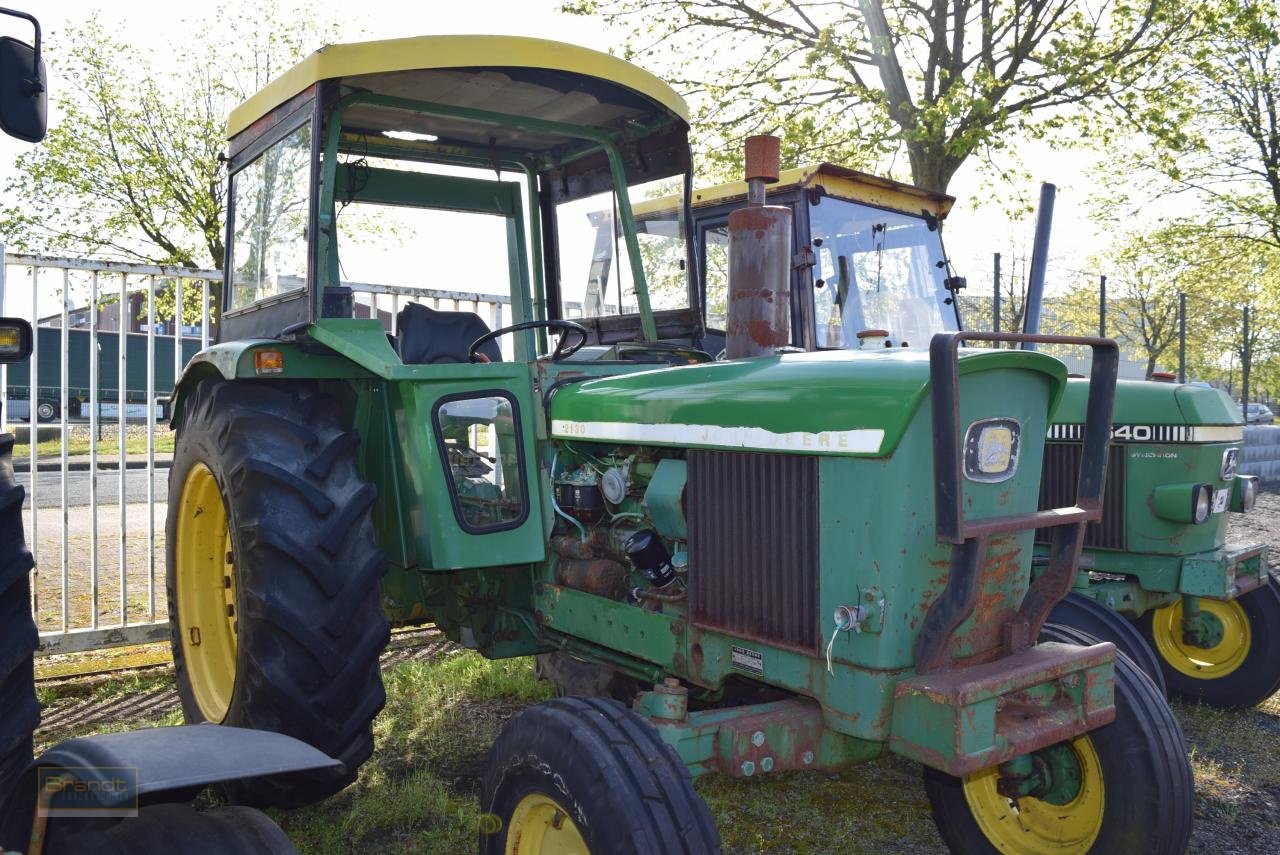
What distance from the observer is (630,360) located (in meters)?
3.71

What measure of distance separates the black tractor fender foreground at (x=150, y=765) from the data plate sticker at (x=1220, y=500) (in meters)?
4.28

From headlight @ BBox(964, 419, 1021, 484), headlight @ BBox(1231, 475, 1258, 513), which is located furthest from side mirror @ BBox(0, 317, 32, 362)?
headlight @ BBox(1231, 475, 1258, 513)

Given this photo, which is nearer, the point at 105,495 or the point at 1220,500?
the point at 1220,500

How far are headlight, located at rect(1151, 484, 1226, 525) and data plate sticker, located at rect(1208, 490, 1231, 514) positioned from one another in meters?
0.05

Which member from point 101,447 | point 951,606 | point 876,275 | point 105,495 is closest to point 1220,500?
point 876,275

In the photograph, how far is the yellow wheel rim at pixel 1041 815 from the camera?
8.86 ft

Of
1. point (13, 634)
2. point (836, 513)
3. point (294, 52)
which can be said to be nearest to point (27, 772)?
point (13, 634)

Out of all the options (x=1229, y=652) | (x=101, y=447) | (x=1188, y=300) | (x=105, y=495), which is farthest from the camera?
(x=1188, y=300)

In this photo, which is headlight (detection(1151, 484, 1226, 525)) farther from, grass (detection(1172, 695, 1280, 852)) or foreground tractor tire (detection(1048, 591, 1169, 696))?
grass (detection(1172, 695, 1280, 852))

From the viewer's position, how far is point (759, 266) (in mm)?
3062

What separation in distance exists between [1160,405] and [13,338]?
4486mm

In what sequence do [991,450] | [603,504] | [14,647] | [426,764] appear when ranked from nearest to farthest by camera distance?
1. [14,647]
2. [991,450]
3. [603,504]
4. [426,764]

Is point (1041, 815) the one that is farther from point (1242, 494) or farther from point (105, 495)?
point (105, 495)

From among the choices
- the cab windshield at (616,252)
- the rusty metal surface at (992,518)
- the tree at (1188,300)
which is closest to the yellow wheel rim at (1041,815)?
the rusty metal surface at (992,518)
